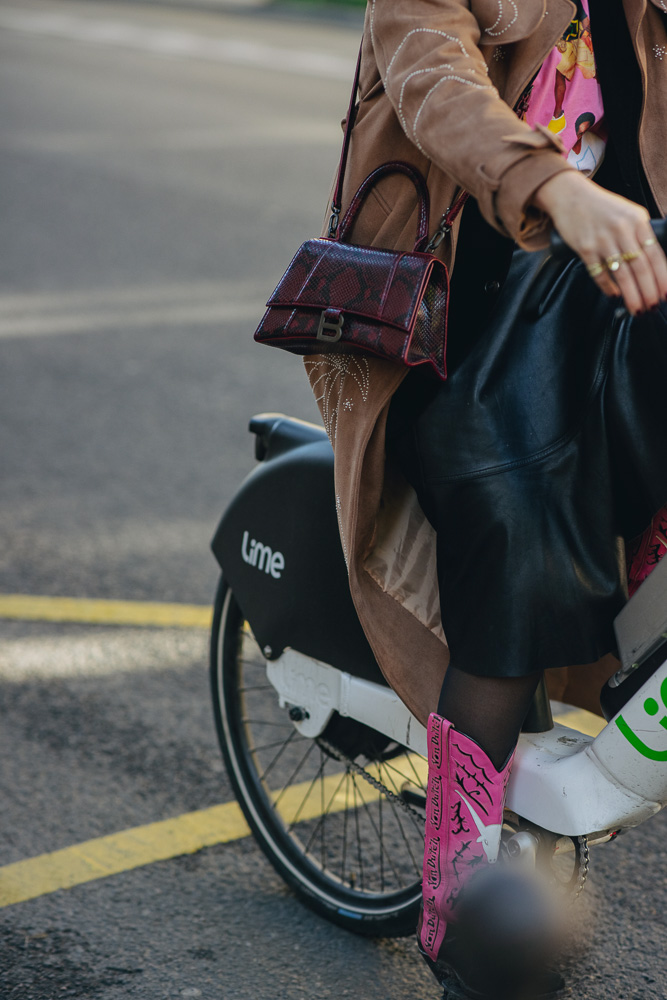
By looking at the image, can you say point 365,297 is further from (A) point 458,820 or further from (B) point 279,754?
(B) point 279,754

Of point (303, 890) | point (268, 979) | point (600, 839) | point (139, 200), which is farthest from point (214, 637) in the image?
point (139, 200)

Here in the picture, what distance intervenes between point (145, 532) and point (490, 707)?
2.56 metres

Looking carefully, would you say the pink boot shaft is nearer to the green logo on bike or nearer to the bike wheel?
the green logo on bike

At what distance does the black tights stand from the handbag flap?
0.58m

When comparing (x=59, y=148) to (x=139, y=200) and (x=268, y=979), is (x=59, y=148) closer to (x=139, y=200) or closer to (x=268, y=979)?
(x=139, y=200)

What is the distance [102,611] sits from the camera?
3.77 metres

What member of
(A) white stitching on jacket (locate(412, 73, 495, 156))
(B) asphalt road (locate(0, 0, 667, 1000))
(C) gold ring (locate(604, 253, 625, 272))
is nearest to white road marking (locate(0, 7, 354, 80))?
(B) asphalt road (locate(0, 0, 667, 1000))

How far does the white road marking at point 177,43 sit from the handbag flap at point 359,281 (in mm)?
12948

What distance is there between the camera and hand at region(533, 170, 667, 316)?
1.43 m

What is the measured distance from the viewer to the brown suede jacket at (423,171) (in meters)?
1.53

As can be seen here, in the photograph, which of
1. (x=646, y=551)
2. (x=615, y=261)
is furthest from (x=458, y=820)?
(x=615, y=261)

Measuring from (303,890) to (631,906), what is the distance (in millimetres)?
710

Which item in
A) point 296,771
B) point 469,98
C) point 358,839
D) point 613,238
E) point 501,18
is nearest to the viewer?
point 613,238

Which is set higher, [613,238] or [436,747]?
[613,238]
